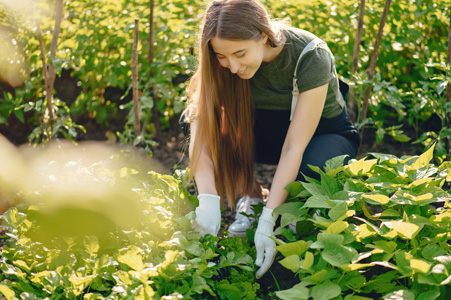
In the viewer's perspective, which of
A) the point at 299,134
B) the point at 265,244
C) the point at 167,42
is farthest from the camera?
the point at 167,42

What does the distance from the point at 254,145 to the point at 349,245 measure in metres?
0.99

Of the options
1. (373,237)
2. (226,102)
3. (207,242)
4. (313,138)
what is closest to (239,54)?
(226,102)

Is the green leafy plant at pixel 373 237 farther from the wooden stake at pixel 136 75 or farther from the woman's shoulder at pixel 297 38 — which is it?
the wooden stake at pixel 136 75

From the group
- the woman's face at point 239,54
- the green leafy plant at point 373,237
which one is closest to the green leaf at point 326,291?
the green leafy plant at point 373,237

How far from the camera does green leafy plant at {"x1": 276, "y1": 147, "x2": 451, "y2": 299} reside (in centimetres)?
126

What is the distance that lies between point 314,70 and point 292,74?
14 centimetres

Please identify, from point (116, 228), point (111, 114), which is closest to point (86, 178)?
point (116, 228)

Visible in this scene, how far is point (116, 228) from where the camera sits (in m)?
1.61

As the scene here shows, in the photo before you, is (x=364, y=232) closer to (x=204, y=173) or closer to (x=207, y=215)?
(x=207, y=215)

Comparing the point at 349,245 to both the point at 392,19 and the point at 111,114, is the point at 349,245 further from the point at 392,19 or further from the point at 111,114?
the point at 111,114

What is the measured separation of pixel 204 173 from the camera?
6.58 feet

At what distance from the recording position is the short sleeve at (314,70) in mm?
1925

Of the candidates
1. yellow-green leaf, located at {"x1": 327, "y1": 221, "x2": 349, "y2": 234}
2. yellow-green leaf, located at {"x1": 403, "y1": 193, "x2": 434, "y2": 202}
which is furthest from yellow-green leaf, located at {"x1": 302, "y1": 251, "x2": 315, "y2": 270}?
yellow-green leaf, located at {"x1": 403, "y1": 193, "x2": 434, "y2": 202}

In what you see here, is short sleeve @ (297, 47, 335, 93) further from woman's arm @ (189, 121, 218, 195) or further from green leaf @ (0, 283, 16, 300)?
green leaf @ (0, 283, 16, 300)
